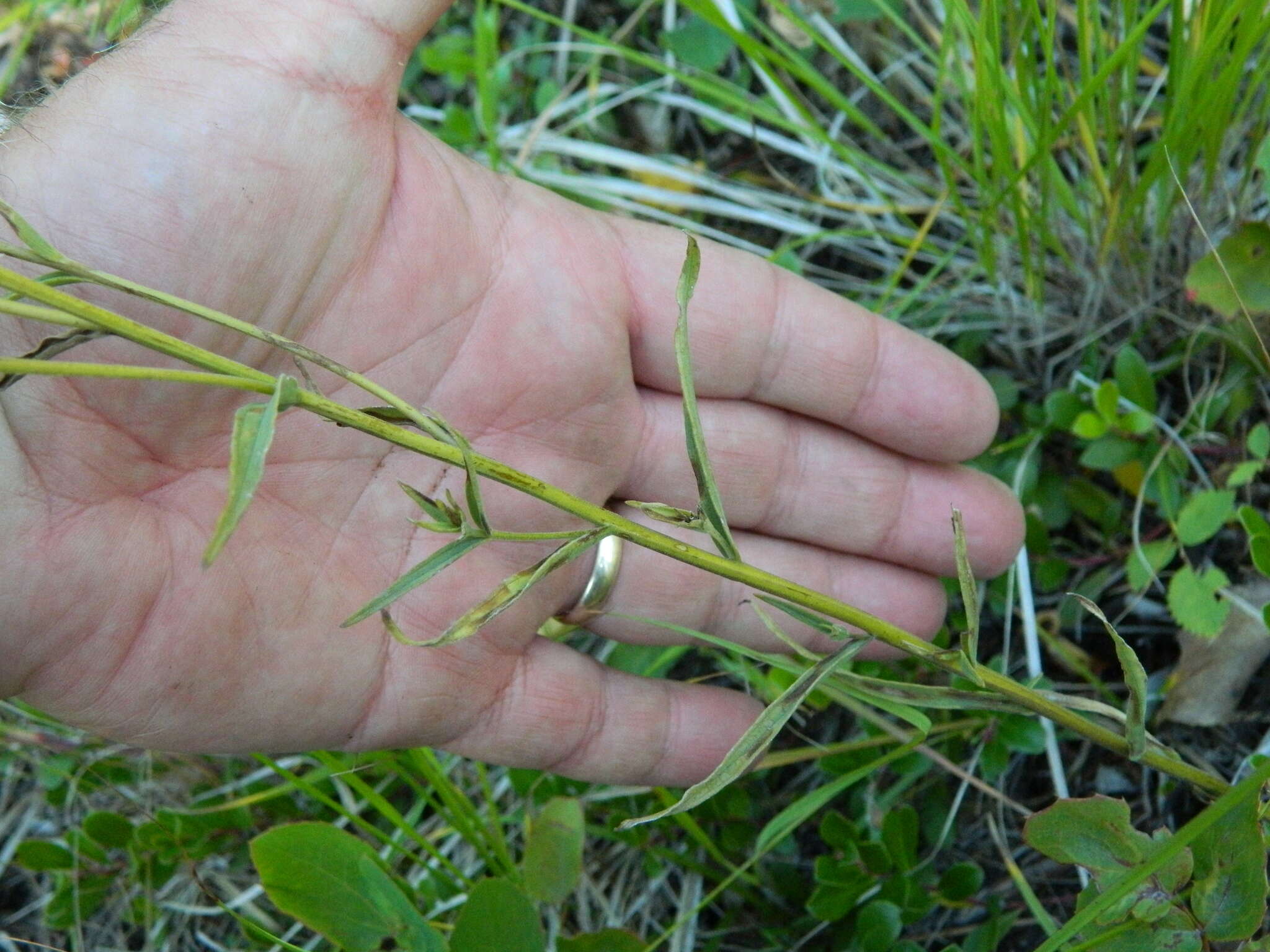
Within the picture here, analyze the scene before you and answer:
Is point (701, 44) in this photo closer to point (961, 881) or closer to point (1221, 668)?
point (1221, 668)

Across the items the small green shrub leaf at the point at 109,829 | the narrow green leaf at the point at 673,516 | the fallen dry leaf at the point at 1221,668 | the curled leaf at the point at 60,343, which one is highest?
the curled leaf at the point at 60,343

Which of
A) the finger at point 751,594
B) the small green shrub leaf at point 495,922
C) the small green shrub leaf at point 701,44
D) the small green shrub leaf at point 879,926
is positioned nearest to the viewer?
the small green shrub leaf at point 495,922

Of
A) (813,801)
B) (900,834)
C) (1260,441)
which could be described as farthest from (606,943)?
(1260,441)

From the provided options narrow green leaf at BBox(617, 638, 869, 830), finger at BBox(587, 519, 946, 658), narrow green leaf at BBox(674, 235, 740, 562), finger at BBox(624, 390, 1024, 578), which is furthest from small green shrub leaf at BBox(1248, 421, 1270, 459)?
narrow green leaf at BBox(674, 235, 740, 562)

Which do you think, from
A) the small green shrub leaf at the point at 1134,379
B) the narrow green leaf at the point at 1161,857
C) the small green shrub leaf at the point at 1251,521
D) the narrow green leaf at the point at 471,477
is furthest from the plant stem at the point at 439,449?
the small green shrub leaf at the point at 1134,379

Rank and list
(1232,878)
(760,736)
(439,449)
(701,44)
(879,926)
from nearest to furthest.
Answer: (439,449)
(760,736)
(1232,878)
(879,926)
(701,44)

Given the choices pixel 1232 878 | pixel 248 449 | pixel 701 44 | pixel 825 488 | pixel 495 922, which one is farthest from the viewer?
pixel 701 44

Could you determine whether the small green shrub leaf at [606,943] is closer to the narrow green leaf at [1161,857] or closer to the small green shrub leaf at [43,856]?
the narrow green leaf at [1161,857]

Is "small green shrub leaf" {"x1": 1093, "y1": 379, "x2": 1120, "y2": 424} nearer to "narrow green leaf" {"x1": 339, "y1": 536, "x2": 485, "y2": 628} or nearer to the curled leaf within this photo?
"narrow green leaf" {"x1": 339, "y1": 536, "x2": 485, "y2": 628}
